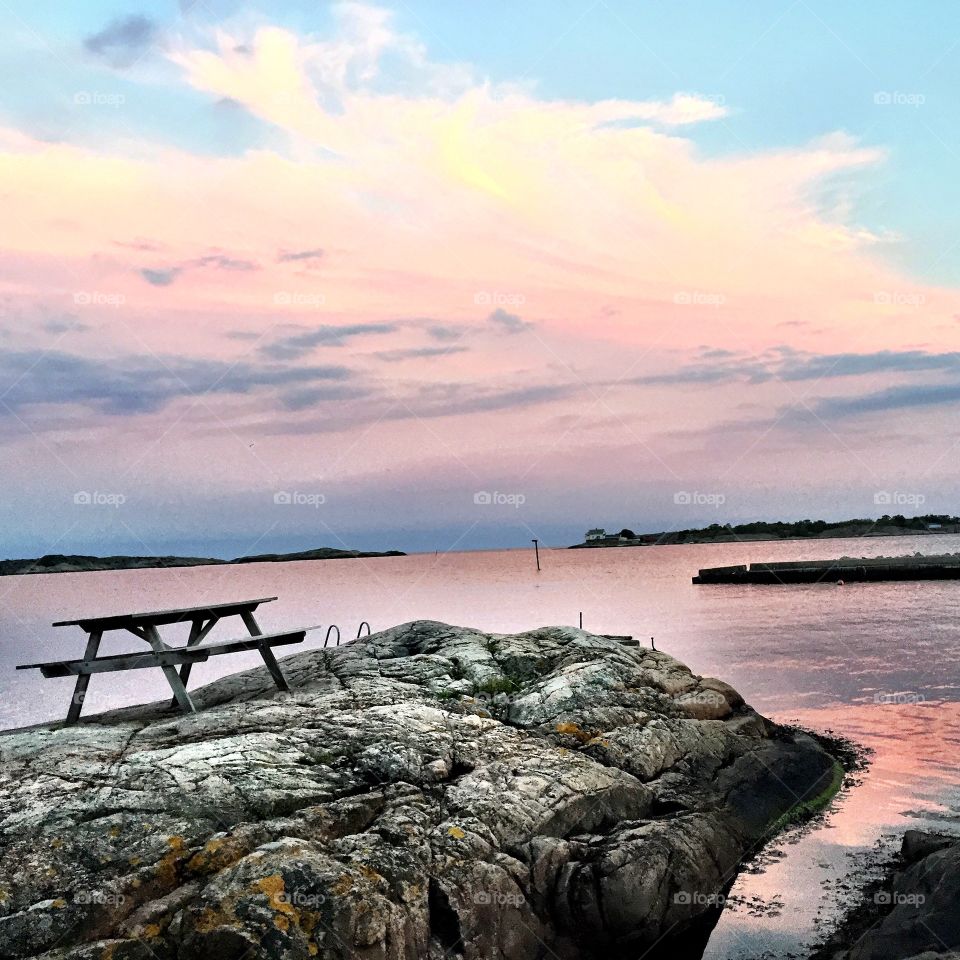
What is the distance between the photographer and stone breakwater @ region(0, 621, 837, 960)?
6980 mm

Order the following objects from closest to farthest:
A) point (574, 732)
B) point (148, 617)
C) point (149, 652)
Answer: point (149, 652), point (148, 617), point (574, 732)

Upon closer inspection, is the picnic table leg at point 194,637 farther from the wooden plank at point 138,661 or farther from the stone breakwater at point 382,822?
the stone breakwater at point 382,822

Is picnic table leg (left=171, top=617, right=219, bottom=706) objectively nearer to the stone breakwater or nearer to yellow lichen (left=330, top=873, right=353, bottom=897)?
the stone breakwater

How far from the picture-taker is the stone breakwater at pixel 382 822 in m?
6.98

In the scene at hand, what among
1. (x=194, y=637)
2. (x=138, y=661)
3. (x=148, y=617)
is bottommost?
(x=138, y=661)

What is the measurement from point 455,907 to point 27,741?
5121 mm

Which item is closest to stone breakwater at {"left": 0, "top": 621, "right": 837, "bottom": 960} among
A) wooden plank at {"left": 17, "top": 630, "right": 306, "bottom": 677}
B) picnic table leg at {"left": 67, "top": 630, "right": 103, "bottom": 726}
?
picnic table leg at {"left": 67, "top": 630, "right": 103, "bottom": 726}

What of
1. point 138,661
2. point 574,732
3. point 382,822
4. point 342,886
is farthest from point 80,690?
point 574,732

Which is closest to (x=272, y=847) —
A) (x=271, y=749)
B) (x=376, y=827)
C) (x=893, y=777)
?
(x=376, y=827)

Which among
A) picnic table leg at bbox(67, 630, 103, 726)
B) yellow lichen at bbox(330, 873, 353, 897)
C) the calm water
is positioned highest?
picnic table leg at bbox(67, 630, 103, 726)

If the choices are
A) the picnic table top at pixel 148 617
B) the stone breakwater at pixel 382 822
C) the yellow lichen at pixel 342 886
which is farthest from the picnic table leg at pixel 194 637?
the yellow lichen at pixel 342 886

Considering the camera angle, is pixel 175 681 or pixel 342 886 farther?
pixel 175 681

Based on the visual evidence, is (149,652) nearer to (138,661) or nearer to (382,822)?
(138,661)

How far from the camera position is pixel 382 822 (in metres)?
8.37
